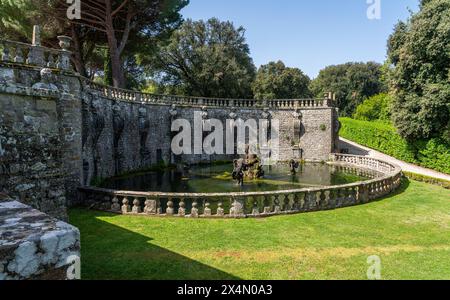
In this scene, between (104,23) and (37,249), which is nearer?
(37,249)

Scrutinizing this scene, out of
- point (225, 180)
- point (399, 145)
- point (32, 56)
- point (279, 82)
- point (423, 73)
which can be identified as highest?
point (279, 82)

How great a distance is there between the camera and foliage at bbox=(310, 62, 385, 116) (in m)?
64.8

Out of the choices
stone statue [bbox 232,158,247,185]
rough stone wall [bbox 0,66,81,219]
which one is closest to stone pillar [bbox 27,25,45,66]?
rough stone wall [bbox 0,66,81,219]

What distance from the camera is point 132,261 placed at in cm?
734

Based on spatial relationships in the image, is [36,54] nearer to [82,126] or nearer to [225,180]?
[82,126]

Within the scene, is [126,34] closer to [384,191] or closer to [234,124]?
[234,124]

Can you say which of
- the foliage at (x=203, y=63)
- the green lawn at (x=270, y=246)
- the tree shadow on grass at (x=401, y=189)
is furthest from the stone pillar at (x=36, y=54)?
the foliage at (x=203, y=63)

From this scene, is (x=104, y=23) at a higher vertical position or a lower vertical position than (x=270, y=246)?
higher

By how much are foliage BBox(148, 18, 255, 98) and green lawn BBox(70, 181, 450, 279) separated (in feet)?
99.4

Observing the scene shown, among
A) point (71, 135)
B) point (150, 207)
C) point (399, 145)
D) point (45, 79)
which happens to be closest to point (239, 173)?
point (150, 207)

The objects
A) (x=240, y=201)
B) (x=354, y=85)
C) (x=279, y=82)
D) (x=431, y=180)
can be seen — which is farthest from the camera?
(x=354, y=85)

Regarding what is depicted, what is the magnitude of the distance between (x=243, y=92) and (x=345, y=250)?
3562cm

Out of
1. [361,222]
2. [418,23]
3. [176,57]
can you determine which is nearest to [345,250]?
[361,222]

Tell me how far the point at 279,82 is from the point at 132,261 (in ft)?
137
